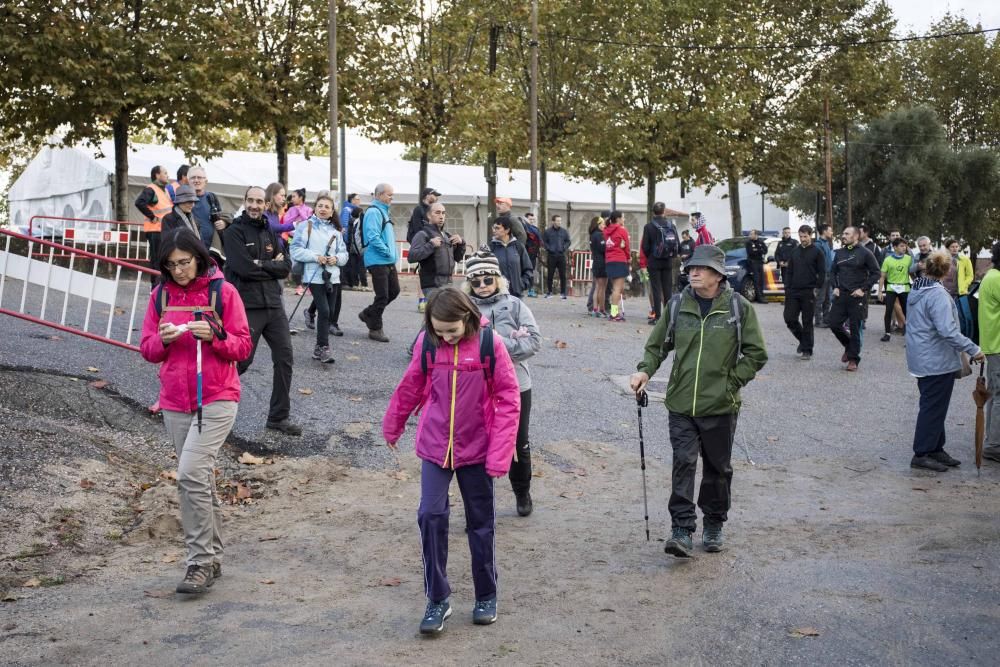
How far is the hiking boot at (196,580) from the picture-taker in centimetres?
582

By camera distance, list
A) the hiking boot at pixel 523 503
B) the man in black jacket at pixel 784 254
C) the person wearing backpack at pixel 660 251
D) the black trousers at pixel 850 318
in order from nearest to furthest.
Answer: the hiking boot at pixel 523 503, the black trousers at pixel 850 318, the man in black jacket at pixel 784 254, the person wearing backpack at pixel 660 251

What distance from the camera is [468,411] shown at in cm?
529

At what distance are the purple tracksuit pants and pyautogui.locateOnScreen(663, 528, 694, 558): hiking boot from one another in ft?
4.60

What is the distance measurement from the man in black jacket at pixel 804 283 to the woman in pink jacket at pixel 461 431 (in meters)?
11.3

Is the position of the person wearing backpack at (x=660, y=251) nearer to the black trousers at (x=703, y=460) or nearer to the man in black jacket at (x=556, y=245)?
the man in black jacket at (x=556, y=245)

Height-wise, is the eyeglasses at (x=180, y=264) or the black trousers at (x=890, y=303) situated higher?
the eyeglasses at (x=180, y=264)

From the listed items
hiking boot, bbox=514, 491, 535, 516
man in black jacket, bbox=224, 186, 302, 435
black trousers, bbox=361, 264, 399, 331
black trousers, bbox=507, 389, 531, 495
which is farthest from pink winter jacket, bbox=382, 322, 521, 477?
black trousers, bbox=361, 264, 399, 331

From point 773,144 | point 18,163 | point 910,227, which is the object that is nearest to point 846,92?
point 773,144

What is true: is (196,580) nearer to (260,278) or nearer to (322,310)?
(260,278)

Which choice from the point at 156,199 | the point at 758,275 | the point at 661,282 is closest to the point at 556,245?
the point at 758,275

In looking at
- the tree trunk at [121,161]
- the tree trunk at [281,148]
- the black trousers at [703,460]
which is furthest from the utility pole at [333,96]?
the black trousers at [703,460]

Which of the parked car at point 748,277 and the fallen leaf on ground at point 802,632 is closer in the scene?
the fallen leaf on ground at point 802,632

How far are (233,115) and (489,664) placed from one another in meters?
22.5

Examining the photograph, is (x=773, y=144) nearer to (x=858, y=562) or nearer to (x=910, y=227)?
(x=910, y=227)
